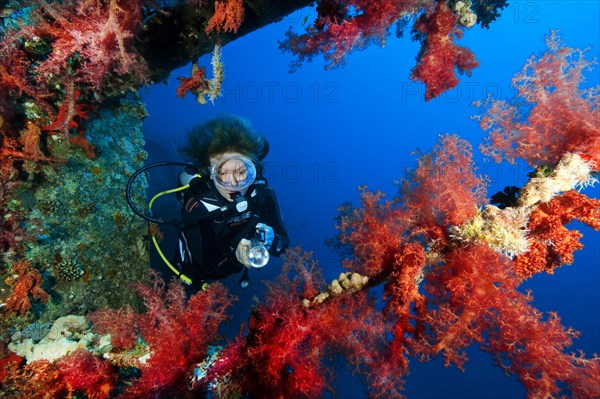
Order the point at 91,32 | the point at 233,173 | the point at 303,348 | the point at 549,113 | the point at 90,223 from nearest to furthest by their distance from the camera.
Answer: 1. the point at 549,113
2. the point at 303,348
3. the point at 91,32
4. the point at 90,223
5. the point at 233,173

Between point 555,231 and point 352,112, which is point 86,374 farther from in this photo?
point 352,112

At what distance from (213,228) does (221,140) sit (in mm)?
1316

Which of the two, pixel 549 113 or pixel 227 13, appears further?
pixel 227 13

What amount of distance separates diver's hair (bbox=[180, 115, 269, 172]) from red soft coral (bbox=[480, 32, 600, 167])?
10.5 feet

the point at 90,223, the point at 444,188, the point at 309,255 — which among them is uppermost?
the point at 90,223

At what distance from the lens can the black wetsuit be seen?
4473 millimetres

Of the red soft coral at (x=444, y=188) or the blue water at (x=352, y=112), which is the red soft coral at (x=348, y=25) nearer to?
the red soft coral at (x=444, y=188)

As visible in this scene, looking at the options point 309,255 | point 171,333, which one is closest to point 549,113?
point 309,255

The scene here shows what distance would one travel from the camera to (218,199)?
4594 millimetres

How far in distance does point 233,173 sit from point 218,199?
0.50 m

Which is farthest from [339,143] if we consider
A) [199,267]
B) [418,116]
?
[199,267]

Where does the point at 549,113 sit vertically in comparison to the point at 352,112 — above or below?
below

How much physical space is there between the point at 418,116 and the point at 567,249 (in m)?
98.3

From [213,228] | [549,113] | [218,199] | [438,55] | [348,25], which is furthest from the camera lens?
[213,228]
